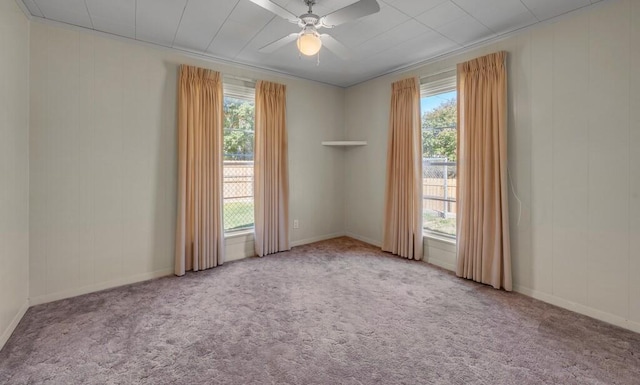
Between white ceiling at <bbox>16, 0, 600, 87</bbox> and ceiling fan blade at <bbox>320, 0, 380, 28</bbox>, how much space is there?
34 cm

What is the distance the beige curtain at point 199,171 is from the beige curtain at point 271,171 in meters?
0.55

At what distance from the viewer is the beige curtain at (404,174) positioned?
376 cm

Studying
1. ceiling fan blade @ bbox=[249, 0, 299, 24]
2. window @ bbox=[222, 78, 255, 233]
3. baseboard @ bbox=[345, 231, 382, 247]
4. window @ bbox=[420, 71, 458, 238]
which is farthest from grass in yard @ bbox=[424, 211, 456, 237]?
ceiling fan blade @ bbox=[249, 0, 299, 24]

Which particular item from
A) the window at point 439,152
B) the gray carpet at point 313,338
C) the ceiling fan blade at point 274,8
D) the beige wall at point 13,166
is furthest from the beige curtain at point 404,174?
the beige wall at point 13,166

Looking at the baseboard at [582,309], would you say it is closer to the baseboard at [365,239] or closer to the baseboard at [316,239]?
the baseboard at [365,239]

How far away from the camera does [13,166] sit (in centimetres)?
222

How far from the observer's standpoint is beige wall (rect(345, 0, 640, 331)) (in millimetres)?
2230

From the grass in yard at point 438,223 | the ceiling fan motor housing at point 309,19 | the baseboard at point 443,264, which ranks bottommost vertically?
the baseboard at point 443,264

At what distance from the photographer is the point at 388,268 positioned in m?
3.55

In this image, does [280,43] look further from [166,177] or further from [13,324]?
[13,324]

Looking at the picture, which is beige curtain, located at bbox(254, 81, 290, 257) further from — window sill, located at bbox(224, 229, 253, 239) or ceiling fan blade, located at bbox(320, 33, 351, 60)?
ceiling fan blade, located at bbox(320, 33, 351, 60)

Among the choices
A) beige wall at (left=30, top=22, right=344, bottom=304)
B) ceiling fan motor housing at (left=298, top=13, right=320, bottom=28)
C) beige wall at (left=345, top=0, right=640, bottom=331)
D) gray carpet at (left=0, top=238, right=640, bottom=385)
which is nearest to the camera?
gray carpet at (left=0, top=238, right=640, bottom=385)

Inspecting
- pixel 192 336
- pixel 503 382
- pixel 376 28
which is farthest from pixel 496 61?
pixel 192 336

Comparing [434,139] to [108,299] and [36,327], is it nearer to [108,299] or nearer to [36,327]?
[108,299]
